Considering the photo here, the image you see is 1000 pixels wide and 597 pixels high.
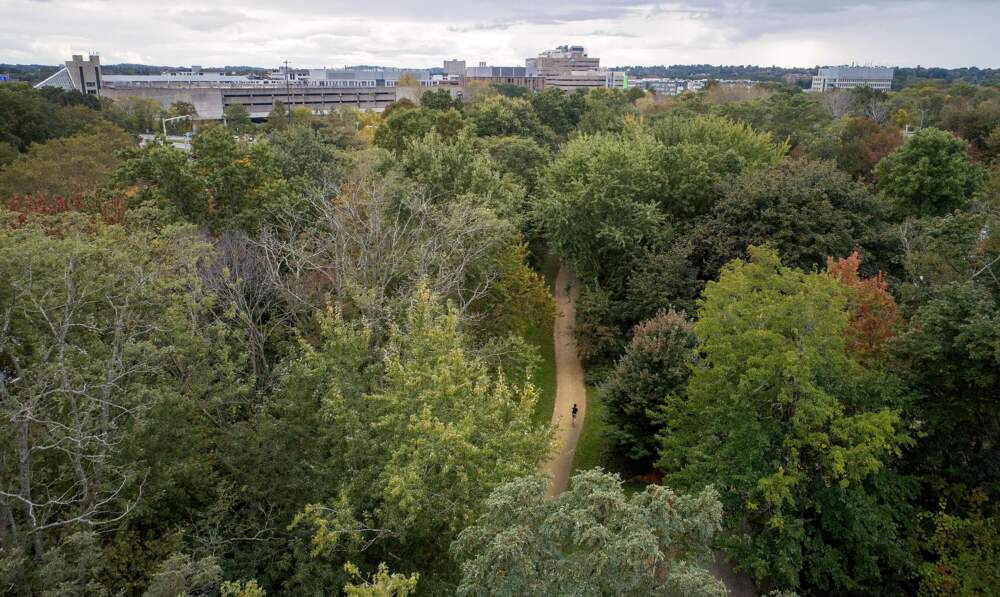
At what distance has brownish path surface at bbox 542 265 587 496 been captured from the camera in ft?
70.9

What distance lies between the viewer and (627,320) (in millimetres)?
28594

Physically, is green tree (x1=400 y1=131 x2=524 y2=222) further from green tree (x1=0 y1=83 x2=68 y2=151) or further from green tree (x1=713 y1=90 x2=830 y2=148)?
green tree (x1=713 y1=90 x2=830 y2=148)

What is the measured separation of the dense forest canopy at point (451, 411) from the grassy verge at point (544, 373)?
0.35 metres

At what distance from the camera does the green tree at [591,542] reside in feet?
25.8

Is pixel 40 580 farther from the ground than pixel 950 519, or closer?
farther from the ground

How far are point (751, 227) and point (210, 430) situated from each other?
2158 cm

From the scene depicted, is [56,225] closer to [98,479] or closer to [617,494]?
[98,479]

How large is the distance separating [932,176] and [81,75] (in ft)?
427

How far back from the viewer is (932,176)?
36156 mm

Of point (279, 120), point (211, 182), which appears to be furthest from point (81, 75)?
point (211, 182)

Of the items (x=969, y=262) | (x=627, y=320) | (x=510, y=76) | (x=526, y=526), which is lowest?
(x=627, y=320)

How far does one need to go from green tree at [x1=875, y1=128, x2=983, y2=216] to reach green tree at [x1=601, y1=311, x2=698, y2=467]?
23.8m

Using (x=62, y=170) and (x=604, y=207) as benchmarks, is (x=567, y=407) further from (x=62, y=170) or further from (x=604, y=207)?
(x=62, y=170)

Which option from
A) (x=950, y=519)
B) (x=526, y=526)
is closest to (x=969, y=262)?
(x=950, y=519)
